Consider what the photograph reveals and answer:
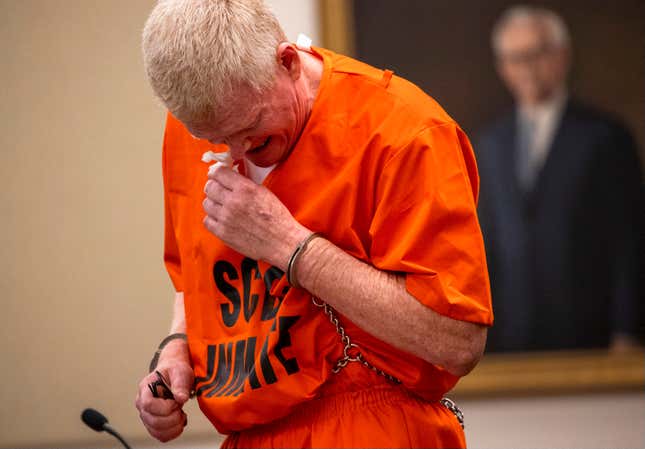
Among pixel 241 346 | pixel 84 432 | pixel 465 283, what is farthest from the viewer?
pixel 84 432

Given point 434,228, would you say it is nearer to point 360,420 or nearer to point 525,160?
point 360,420

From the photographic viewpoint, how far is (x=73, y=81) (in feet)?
8.68

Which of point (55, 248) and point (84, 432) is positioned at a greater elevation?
point (55, 248)

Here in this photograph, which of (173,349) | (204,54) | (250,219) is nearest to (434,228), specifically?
(250,219)

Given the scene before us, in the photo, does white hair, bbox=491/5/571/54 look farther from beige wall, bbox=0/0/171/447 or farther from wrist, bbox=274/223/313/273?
wrist, bbox=274/223/313/273

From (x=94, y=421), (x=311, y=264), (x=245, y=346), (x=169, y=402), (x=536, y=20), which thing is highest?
(x=536, y=20)

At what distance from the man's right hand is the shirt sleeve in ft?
1.39

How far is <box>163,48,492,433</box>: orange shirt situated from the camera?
1226 mm

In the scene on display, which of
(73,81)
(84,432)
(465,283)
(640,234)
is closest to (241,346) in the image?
(465,283)

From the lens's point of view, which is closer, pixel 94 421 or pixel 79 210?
pixel 94 421

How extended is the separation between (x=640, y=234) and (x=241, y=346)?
5.88 ft

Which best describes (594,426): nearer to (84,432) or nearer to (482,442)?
(482,442)

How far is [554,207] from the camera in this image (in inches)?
105

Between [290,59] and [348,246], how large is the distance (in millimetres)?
308
